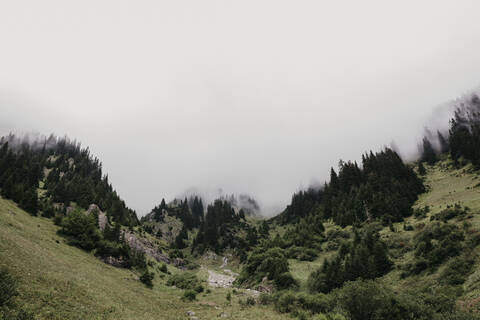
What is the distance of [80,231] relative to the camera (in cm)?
5638

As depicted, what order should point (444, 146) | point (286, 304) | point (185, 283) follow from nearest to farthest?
1. point (286, 304)
2. point (185, 283)
3. point (444, 146)

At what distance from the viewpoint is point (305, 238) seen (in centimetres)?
8469

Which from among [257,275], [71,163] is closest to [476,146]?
[257,275]

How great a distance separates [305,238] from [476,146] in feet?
283

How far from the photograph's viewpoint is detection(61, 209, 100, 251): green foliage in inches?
2140

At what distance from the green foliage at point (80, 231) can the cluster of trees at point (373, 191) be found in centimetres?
8529

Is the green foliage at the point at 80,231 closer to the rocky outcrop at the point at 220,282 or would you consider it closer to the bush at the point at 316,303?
the rocky outcrop at the point at 220,282

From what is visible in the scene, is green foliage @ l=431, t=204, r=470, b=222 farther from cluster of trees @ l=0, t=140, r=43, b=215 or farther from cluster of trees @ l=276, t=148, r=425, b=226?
cluster of trees @ l=0, t=140, r=43, b=215

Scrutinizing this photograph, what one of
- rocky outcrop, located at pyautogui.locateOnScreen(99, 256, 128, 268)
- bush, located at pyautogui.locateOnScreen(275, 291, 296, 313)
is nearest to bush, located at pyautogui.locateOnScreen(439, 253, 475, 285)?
bush, located at pyautogui.locateOnScreen(275, 291, 296, 313)

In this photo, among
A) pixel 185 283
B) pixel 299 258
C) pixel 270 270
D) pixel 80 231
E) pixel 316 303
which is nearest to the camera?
pixel 316 303

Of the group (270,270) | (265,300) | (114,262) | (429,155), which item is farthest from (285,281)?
(429,155)

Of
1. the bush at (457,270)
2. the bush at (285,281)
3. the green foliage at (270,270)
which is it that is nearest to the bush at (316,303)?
the bush at (457,270)

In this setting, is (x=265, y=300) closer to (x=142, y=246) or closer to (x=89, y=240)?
(x=89, y=240)

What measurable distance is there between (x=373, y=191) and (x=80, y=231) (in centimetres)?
10473
